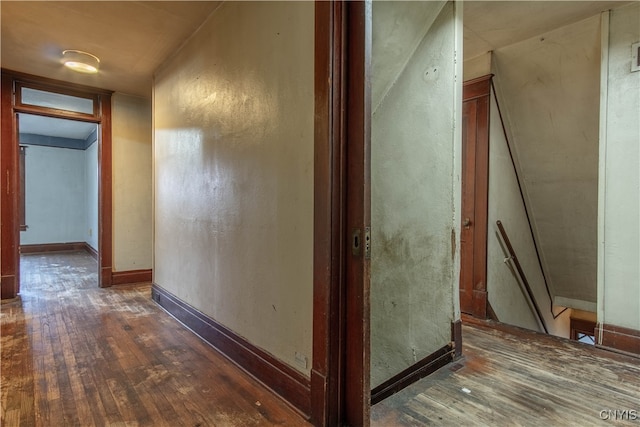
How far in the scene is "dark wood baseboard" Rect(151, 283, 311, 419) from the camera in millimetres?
1518

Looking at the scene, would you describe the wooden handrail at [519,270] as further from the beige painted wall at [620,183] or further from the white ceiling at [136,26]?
the white ceiling at [136,26]

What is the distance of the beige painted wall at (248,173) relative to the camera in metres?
1.54

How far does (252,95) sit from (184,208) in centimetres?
127

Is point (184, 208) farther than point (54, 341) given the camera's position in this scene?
Yes

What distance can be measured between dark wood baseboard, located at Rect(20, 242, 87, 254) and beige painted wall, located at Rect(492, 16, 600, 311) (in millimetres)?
8029

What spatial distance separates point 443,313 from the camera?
6.63ft

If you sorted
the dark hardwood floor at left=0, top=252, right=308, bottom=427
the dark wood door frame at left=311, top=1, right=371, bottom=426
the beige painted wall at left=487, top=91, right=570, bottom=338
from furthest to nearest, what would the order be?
the beige painted wall at left=487, top=91, right=570, bottom=338
the dark hardwood floor at left=0, top=252, right=308, bottom=427
the dark wood door frame at left=311, top=1, right=371, bottom=426

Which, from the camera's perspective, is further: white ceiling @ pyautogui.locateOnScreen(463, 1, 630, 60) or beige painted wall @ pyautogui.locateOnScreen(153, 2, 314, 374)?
white ceiling @ pyautogui.locateOnScreen(463, 1, 630, 60)

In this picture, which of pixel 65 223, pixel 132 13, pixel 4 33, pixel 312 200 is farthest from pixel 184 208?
pixel 65 223

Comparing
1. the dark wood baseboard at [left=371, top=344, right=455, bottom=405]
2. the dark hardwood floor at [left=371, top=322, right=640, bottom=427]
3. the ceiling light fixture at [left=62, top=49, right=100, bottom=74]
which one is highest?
the ceiling light fixture at [left=62, top=49, right=100, bottom=74]

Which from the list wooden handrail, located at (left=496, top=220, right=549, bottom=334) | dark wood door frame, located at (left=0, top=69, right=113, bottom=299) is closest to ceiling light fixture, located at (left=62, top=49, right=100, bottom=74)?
dark wood door frame, located at (left=0, top=69, right=113, bottom=299)

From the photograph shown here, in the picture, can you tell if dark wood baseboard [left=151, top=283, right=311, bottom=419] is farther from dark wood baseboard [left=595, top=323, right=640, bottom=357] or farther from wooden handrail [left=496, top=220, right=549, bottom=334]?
wooden handrail [left=496, top=220, right=549, bottom=334]

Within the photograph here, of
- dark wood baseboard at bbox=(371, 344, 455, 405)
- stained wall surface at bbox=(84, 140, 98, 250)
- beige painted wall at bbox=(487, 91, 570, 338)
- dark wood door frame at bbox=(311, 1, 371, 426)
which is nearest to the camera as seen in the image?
dark wood door frame at bbox=(311, 1, 371, 426)

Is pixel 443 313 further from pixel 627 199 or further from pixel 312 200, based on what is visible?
pixel 627 199
